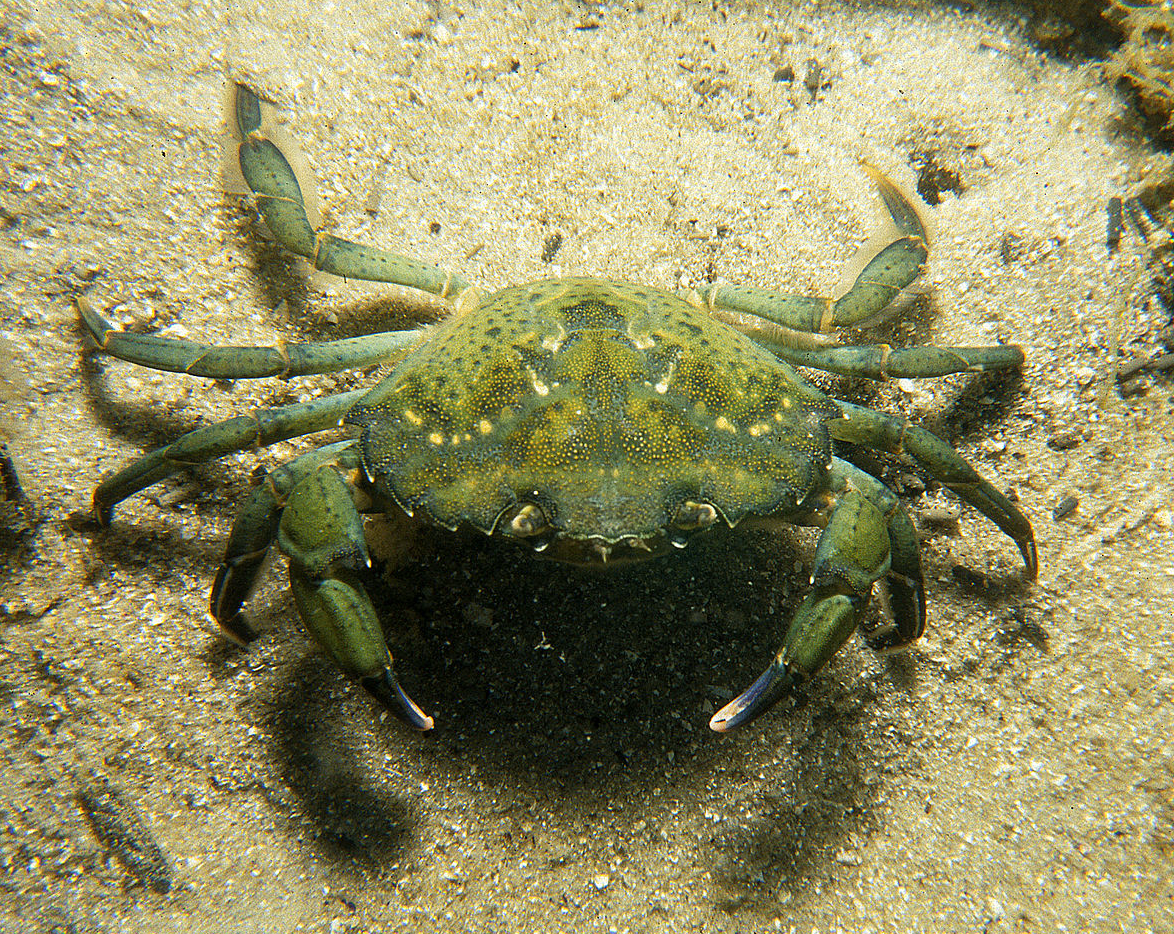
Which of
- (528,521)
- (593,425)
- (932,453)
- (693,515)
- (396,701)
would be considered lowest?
(396,701)

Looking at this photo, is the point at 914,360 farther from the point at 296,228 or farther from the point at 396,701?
the point at 296,228

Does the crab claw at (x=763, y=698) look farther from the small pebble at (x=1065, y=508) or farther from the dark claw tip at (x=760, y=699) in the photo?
the small pebble at (x=1065, y=508)

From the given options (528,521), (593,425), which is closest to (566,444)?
(593,425)

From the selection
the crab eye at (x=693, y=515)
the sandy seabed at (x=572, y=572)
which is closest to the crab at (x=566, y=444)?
the crab eye at (x=693, y=515)

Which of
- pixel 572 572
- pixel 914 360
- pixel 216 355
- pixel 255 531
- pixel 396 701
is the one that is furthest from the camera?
pixel 572 572

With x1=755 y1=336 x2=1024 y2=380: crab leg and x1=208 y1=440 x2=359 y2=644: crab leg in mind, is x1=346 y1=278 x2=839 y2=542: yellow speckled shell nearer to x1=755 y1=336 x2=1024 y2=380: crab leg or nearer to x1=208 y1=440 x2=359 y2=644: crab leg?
x1=208 y1=440 x2=359 y2=644: crab leg

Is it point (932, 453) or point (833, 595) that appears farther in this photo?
point (932, 453)

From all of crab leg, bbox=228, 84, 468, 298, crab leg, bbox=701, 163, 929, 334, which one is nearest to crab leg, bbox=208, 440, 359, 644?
crab leg, bbox=228, 84, 468, 298
